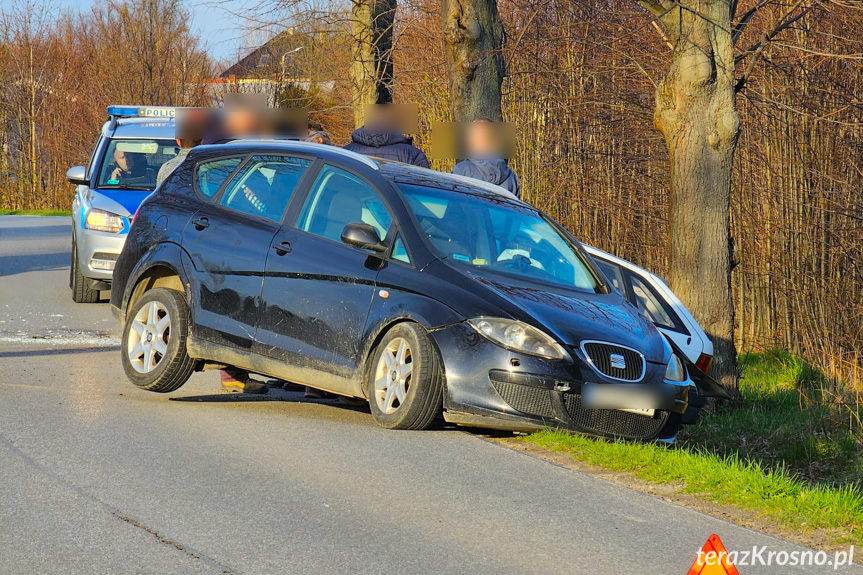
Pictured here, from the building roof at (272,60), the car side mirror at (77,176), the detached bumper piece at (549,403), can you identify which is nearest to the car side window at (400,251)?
the detached bumper piece at (549,403)

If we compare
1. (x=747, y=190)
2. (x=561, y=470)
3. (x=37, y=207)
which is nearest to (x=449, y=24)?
(x=747, y=190)

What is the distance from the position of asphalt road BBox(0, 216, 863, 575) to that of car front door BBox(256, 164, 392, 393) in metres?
0.41

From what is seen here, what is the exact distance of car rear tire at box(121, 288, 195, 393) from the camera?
8.09 meters

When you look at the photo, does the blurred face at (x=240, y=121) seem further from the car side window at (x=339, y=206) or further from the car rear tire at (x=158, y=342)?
the car side window at (x=339, y=206)

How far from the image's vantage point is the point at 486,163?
1043cm

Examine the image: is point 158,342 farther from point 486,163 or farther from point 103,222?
point 103,222

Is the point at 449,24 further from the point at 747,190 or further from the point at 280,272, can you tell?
the point at 280,272

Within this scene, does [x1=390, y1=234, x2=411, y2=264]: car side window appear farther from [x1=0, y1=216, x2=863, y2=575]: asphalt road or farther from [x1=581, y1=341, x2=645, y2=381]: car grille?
[x1=581, y1=341, x2=645, y2=381]: car grille

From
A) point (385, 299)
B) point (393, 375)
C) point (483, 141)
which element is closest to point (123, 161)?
point (483, 141)

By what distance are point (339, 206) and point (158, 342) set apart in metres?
1.64

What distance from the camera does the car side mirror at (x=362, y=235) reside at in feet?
24.1

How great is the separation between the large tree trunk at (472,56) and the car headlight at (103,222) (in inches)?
161

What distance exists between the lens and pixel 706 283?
9883 mm

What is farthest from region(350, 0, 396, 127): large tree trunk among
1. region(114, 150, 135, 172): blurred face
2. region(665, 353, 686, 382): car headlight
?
region(665, 353, 686, 382): car headlight
